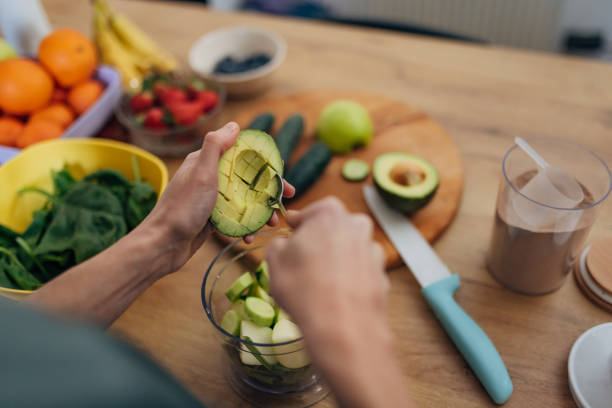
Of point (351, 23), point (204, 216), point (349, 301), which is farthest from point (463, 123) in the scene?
point (349, 301)

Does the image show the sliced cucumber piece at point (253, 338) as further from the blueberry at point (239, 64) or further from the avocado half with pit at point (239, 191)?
the blueberry at point (239, 64)

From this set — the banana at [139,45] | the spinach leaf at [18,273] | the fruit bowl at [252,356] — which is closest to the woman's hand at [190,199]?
the fruit bowl at [252,356]

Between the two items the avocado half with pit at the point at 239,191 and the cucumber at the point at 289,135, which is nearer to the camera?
the avocado half with pit at the point at 239,191

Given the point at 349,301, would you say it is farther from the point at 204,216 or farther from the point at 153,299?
the point at 153,299

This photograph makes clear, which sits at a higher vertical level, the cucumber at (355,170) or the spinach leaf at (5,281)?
the cucumber at (355,170)

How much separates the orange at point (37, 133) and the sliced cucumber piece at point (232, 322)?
2.31 ft

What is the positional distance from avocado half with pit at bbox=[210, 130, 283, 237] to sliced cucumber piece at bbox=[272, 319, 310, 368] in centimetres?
15

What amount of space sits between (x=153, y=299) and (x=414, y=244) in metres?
0.51

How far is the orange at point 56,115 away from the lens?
1.17 meters

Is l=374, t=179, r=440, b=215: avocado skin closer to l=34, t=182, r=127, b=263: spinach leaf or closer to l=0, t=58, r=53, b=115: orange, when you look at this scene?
l=34, t=182, r=127, b=263: spinach leaf

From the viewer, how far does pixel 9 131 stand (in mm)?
1157

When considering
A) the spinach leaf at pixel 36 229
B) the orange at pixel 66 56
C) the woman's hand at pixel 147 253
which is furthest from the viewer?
the orange at pixel 66 56

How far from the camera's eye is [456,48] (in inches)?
59.4

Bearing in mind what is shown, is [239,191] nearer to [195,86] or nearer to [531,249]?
[531,249]
